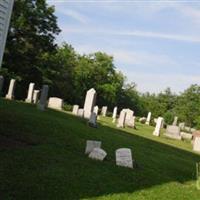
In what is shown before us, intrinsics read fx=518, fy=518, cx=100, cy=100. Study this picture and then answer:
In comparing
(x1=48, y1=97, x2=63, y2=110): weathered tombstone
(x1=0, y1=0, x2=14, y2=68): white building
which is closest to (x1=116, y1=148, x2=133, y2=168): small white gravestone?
(x1=0, y1=0, x2=14, y2=68): white building

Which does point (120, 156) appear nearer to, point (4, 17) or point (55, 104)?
point (4, 17)

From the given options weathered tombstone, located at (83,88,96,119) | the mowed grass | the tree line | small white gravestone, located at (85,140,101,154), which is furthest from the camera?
the tree line

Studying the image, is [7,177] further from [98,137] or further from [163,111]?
[163,111]

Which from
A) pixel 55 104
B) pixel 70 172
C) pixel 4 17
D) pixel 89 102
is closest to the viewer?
pixel 4 17

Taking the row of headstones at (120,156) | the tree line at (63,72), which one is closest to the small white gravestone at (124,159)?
the row of headstones at (120,156)

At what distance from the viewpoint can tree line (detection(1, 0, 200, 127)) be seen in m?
46.6

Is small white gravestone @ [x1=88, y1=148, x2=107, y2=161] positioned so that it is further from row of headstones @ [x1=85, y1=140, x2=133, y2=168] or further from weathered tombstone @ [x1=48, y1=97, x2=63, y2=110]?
weathered tombstone @ [x1=48, y1=97, x2=63, y2=110]

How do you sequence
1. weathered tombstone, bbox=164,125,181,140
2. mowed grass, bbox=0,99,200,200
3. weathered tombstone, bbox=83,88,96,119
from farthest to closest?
weathered tombstone, bbox=164,125,181,140 → weathered tombstone, bbox=83,88,96,119 → mowed grass, bbox=0,99,200,200

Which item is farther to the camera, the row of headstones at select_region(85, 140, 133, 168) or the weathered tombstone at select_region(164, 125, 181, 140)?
the weathered tombstone at select_region(164, 125, 181, 140)

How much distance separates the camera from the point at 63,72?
2463 inches

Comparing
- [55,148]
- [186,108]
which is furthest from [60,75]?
[55,148]

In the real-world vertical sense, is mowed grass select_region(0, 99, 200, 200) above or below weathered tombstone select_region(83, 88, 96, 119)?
below

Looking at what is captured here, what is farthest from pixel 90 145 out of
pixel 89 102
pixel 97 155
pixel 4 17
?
pixel 89 102

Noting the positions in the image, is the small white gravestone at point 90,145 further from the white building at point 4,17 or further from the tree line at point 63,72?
the tree line at point 63,72
